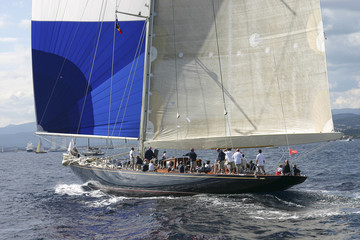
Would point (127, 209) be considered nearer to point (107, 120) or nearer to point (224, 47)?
point (107, 120)

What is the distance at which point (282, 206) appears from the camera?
56.2 ft

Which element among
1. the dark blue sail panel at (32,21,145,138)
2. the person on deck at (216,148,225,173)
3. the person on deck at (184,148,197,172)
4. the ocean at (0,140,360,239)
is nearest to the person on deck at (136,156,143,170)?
the dark blue sail panel at (32,21,145,138)

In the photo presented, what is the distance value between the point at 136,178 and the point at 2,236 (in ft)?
23.5

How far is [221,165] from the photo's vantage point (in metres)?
19.8

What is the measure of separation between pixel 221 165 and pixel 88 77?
9833mm

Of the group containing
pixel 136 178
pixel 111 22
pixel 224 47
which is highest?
pixel 111 22

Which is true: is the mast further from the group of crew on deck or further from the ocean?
the ocean

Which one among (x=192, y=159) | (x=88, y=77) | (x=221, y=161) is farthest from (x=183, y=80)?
(x=88, y=77)

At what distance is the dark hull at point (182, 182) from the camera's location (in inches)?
720

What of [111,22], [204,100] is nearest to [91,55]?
[111,22]

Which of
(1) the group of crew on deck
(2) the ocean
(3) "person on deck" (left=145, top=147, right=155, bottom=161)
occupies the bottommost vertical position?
(2) the ocean

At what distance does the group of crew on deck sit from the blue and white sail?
2.36 metres

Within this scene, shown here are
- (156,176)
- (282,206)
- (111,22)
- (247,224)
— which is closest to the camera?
(247,224)

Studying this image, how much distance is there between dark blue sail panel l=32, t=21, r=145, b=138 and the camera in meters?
22.5
